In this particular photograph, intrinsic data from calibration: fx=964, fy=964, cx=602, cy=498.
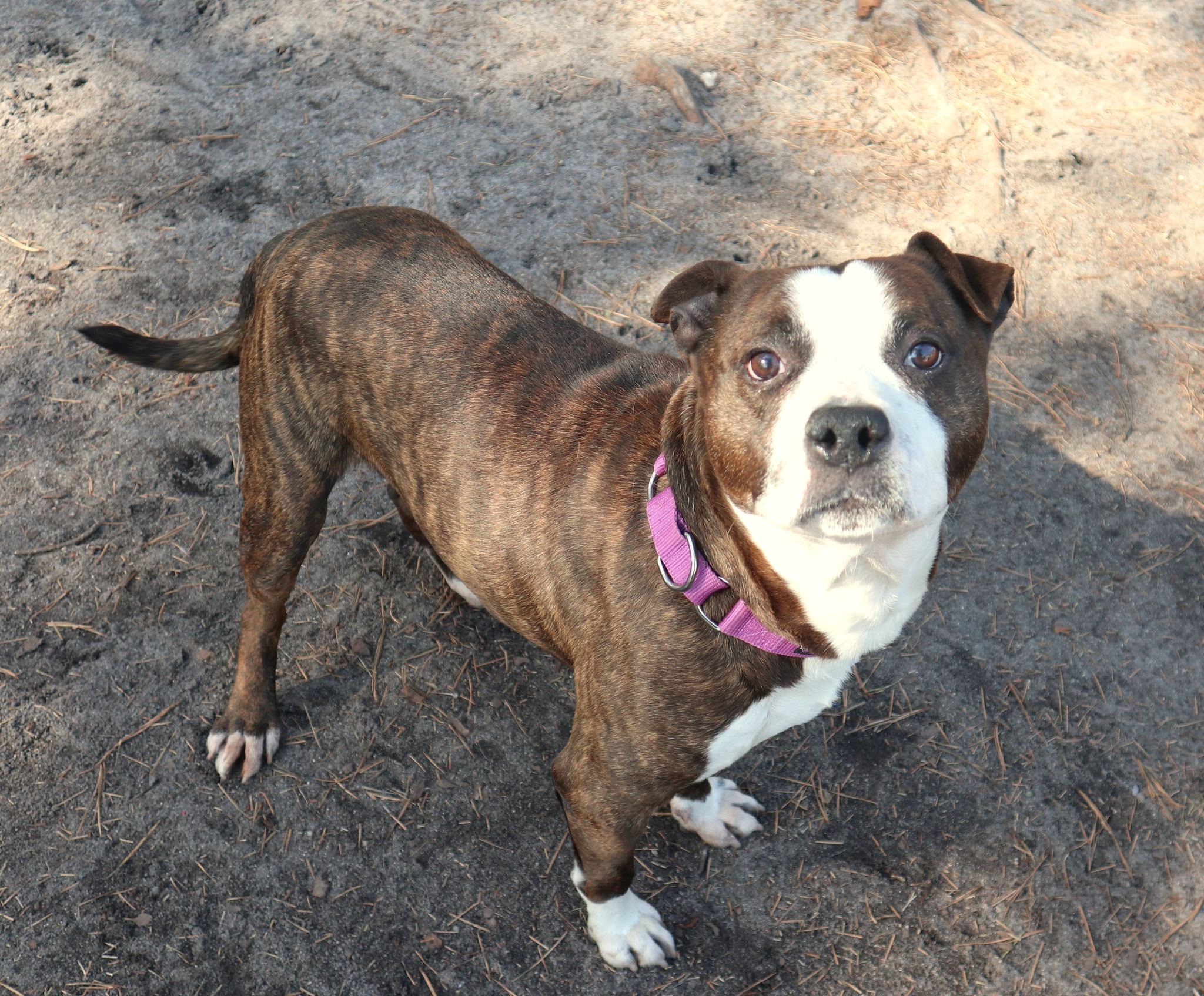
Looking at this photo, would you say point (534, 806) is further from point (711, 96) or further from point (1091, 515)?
point (711, 96)

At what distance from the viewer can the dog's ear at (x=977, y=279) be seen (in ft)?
7.95

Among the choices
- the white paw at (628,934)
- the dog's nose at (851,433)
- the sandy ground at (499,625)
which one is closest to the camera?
the dog's nose at (851,433)

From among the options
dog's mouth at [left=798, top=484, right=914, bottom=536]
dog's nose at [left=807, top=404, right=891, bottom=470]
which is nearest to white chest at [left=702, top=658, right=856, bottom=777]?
dog's mouth at [left=798, top=484, right=914, bottom=536]

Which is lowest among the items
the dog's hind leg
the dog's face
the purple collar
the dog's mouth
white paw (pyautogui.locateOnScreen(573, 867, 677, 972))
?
white paw (pyautogui.locateOnScreen(573, 867, 677, 972))

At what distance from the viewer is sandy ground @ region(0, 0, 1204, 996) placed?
3217 mm

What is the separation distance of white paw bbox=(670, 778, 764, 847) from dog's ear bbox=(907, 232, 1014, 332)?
183 centimetres

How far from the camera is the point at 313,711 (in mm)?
3676

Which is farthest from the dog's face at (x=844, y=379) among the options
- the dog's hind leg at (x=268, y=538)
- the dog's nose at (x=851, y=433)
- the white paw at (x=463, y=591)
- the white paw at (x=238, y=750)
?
the white paw at (x=238, y=750)

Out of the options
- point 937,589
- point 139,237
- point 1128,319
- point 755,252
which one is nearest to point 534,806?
point 937,589

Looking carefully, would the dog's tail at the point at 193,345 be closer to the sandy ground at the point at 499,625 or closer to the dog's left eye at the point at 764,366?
the sandy ground at the point at 499,625

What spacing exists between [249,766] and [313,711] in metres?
0.31

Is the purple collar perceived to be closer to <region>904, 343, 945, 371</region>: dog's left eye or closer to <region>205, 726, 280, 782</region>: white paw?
<region>904, 343, 945, 371</region>: dog's left eye

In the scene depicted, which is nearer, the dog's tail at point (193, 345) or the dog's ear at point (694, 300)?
the dog's ear at point (694, 300)

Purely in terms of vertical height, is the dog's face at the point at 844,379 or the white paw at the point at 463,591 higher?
the dog's face at the point at 844,379
